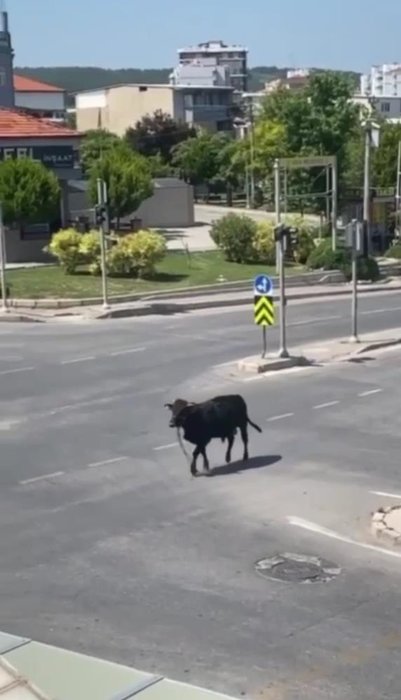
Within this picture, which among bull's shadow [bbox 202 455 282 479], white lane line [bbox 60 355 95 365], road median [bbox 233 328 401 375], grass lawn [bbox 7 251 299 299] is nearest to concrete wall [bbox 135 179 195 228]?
grass lawn [bbox 7 251 299 299]

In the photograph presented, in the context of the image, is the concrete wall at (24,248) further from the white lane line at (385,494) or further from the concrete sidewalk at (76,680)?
the concrete sidewalk at (76,680)

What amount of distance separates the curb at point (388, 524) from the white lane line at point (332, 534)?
21cm

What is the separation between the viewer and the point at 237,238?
164 ft

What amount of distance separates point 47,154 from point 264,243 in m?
11.6

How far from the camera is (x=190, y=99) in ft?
481

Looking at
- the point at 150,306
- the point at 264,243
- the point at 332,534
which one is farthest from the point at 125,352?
the point at 264,243

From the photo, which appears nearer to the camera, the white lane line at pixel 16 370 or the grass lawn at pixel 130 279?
the white lane line at pixel 16 370

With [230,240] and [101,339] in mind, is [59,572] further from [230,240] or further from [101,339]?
[230,240]

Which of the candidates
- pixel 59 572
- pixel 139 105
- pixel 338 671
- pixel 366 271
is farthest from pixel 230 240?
pixel 139 105

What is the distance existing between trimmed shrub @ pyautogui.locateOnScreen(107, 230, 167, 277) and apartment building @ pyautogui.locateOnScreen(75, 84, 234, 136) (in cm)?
8286

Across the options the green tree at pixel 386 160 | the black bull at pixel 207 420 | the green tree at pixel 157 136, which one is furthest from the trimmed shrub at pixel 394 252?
the green tree at pixel 157 136

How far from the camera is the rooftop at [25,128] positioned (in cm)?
5501

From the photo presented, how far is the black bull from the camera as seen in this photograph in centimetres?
1803

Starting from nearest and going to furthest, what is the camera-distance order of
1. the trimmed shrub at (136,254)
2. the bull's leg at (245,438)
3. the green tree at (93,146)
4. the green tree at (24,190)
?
the bull's leg at (245,438)
the trimmed shrub at (136,254)
the green tree at (24,190)
the green tree at (93,146)
